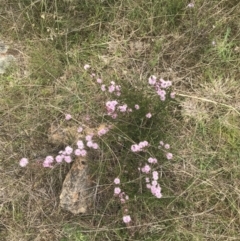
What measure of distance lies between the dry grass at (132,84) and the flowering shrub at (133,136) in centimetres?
10

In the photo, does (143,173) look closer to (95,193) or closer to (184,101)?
(95,193)

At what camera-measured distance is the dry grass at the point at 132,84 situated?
2.71 meters

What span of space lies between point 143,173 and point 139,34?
121 centimetres

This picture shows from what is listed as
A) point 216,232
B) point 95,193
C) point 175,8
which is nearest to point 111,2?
point 175,8

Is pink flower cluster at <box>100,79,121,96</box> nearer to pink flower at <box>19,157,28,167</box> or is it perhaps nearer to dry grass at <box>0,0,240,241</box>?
dry grass at <box>0,0,240,241</box>

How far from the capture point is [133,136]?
2.64 m

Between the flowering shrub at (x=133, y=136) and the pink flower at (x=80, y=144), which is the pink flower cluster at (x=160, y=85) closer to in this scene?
the flowering shrub at (x=133, y=136)

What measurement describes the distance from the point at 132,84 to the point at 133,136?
481 millimetres

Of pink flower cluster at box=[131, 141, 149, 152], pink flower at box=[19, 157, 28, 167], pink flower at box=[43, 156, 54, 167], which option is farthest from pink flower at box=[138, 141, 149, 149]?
pink flower at box=[19, 157, 28, 167]

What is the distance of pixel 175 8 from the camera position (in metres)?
3.15

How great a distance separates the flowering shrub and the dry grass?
104 millimetres

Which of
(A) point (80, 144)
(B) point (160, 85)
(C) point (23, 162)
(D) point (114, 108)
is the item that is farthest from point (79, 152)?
(B) point (160, 85)

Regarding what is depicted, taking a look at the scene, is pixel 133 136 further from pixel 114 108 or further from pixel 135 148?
pixel 114 108

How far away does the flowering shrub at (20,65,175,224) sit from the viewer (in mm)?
2541
